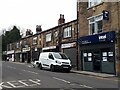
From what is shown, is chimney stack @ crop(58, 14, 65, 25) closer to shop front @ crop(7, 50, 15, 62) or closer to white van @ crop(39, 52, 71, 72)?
white van @ crop(39, 52, 71, 72)

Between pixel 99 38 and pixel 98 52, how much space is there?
4.93 ft

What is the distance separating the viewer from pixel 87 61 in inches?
1193

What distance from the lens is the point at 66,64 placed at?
94.8ft

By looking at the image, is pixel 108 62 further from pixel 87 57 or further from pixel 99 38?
pixel 87 57

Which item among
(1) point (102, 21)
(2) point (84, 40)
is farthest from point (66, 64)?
(1) point (102, 21)

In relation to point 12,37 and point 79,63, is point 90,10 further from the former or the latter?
point 12,37

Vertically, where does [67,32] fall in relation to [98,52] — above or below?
above

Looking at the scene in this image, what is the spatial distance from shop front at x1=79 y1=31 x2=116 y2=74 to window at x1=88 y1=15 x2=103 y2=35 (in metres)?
0.87

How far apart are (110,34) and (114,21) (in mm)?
1272

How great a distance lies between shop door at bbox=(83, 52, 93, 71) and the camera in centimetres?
2956

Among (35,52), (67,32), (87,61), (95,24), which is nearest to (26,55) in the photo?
(35,52)

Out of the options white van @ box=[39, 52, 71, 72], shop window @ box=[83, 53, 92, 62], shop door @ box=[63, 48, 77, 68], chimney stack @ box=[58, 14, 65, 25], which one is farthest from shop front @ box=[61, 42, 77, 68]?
chimney stack @ box=[58, 14, 65, 25]

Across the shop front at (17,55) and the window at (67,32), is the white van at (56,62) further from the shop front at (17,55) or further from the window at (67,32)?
the shop front at (17,55)

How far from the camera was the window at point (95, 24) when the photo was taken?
93.7 ft
